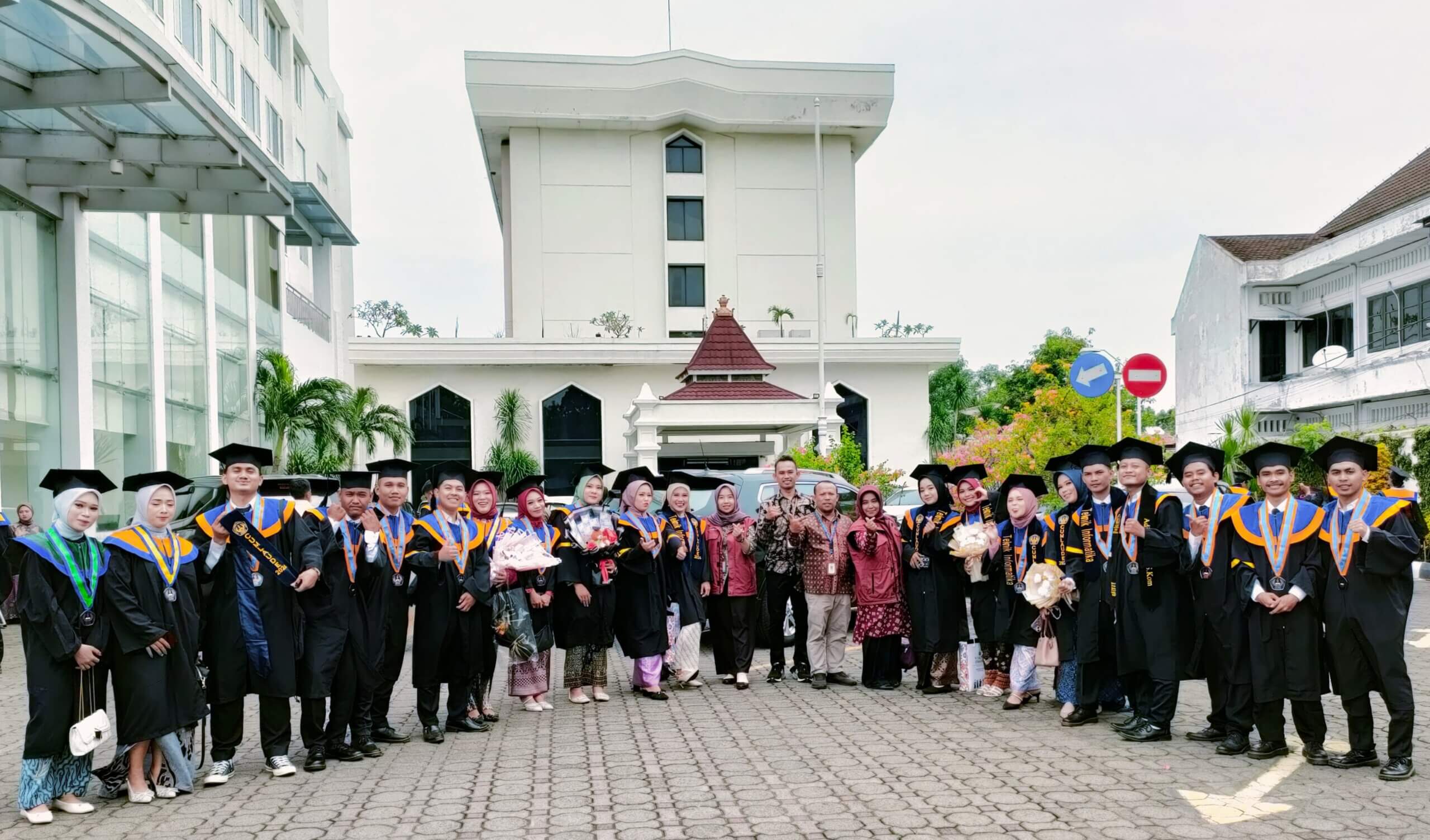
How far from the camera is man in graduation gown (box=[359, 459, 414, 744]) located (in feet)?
26.6

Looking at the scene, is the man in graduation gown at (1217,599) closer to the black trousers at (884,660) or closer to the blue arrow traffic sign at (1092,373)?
the black trousers at (884,660)

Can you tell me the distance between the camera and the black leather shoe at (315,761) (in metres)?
7.53

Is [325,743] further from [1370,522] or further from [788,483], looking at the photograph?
[1370,522]

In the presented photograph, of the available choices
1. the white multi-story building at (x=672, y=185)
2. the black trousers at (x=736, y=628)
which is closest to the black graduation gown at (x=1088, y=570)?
the black trousers at (x=736, y=628)

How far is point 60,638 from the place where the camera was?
633 centimetres

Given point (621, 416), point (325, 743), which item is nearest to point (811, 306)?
point (621, 416)

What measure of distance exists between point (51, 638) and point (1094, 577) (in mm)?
6331

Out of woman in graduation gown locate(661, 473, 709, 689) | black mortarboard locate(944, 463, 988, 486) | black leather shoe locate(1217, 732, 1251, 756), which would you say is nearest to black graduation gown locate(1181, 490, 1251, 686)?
black leather shoe locate(1217, 732, 1251, 756)

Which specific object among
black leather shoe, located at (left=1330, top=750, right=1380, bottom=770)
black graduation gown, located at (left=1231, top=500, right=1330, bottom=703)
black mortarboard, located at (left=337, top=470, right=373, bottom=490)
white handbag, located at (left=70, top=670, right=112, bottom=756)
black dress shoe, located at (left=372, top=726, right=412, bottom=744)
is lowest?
black dress shoe, located at (left=372, top=726, right=412, bottom=744)

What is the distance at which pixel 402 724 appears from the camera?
9234 millimetres

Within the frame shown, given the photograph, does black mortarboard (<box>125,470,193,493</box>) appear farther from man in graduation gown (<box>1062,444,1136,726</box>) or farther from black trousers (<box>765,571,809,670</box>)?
man in graduation gown (<box>1062,444,1136,726</box>)

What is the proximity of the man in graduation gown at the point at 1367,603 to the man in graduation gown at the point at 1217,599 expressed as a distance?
21.0 inches

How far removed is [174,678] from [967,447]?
24015 millimetres

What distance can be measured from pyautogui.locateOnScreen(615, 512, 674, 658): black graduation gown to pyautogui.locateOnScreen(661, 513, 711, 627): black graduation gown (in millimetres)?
162
